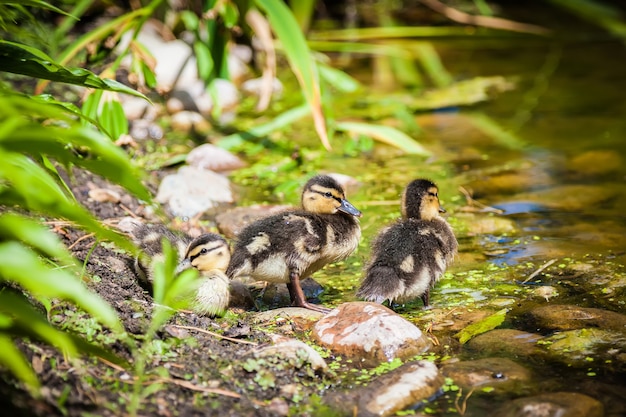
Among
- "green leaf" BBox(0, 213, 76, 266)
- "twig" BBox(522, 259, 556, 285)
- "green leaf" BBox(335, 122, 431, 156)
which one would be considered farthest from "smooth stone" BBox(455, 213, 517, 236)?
"green leaf" BBox(0, 213, 76, 266)

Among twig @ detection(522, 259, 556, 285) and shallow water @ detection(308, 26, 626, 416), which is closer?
shallow water @ detection(308, 26, 626, 416)

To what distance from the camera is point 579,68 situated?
10000 mm

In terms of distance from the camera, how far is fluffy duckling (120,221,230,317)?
3.89 metres

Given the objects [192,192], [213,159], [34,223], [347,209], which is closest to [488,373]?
[347,209]

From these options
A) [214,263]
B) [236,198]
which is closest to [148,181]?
[236,198]

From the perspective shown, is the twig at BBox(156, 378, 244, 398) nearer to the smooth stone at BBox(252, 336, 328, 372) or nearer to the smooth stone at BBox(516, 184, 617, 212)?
the smooth stone at BBox(252, 336, 328, 372)

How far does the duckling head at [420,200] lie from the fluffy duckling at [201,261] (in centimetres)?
109

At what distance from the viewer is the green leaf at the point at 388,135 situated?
22.6ft

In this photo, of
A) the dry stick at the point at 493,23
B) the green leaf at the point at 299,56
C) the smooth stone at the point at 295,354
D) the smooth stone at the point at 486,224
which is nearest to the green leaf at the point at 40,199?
the smooth stone at the point at 295,354

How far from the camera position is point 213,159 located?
6.65 metres

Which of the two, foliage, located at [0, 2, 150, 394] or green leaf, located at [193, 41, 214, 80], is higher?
foliage, located at [0, 2, 150, 394]

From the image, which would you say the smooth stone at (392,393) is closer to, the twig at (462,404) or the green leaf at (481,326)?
the twig at (462,404)

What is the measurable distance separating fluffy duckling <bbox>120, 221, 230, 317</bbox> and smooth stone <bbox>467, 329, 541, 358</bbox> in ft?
3.87

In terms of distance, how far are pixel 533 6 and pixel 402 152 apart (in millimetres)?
8005
